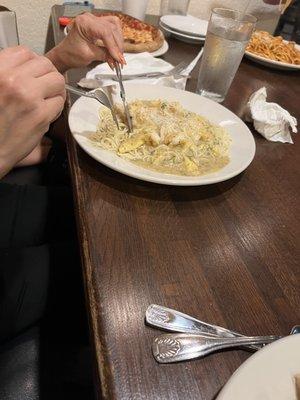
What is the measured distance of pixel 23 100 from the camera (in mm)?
598

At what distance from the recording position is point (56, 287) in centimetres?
82

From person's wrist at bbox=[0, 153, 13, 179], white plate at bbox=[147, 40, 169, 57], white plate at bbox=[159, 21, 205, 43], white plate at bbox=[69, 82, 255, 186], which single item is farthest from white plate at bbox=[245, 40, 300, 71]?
person's wrist at bbox=[0, 153, 13, 179]

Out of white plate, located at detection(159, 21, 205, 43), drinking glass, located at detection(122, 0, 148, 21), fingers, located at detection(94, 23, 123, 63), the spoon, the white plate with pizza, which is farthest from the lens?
drinking glass, located at detection(122, 0, 148, 21)

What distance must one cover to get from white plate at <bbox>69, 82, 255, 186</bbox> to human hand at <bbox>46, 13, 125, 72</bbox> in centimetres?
12

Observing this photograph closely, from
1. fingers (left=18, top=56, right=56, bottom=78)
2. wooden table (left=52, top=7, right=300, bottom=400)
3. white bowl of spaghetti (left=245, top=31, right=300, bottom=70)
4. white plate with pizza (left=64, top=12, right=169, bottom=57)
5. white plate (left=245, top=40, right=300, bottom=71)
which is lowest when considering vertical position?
wooden table (left=52, top=7, right=300, bottom=400)

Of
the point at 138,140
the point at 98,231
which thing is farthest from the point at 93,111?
the point at 98,231

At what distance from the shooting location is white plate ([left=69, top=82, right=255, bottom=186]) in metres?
0.69

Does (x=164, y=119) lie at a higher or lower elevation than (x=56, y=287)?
higher

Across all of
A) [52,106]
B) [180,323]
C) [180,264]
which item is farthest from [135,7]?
[180,323]

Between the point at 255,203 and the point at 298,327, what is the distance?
31cm

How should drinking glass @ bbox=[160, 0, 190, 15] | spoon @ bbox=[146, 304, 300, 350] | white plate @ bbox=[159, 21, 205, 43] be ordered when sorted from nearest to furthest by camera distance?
1. spoon @ bbox=[146, 304, 300, 350]
2. white plate @ bbox=[159, 21, 205, 43]
3. drinking glass @ bbox=[160, 0, 190, 15]

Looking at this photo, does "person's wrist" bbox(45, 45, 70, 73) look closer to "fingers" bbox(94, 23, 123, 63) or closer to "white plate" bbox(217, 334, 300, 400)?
"fingers" bbox(94, 23, 123, 63)

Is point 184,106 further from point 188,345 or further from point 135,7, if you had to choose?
point 135,7

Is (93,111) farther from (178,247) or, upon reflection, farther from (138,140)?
(178,247)
